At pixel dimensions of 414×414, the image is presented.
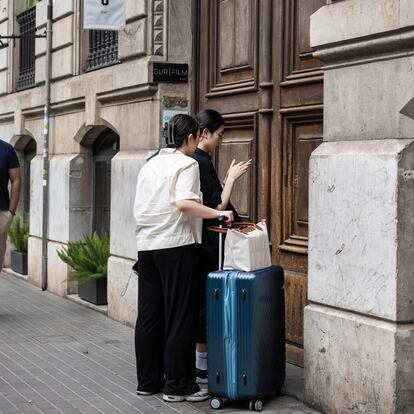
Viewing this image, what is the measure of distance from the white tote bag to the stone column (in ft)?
1.14

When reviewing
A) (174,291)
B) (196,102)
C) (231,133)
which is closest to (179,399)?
(174,291)

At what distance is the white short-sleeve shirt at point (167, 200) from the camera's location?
714 centimetres

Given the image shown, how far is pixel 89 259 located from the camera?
12.0m

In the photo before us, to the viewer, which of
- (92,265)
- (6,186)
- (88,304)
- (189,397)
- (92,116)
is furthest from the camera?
(92,116)

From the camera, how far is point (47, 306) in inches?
487

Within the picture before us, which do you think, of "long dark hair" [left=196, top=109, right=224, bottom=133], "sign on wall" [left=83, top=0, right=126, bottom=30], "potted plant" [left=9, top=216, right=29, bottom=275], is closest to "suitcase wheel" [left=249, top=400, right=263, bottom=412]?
"long dark hair" [left=196, top=109, right=224, bottom=133]

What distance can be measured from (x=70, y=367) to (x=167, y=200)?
6.63ft

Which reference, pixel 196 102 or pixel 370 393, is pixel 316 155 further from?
pixel 196 102

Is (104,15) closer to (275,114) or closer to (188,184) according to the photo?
(275,114)

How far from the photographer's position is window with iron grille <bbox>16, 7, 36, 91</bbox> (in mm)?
16106

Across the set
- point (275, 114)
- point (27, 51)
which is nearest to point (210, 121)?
point (275, 114)

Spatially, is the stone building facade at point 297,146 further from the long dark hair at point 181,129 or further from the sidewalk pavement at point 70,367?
the long dark hair at point 181,129

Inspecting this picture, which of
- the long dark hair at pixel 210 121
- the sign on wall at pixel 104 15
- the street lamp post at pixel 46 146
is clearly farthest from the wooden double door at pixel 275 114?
the street lamp post at pixel 46 146

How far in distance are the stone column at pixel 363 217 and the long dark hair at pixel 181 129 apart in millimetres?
900
